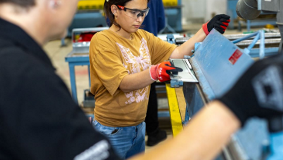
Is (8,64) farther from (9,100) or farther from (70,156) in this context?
(70,156)

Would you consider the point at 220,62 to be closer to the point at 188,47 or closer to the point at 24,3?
the point at 188,47

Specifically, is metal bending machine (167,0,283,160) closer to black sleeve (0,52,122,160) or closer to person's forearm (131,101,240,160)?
person's forearm (131,101,240,160)

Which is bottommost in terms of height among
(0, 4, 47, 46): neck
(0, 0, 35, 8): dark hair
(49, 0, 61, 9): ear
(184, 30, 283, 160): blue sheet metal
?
(184, 30, 283, 160): blue sheet metal

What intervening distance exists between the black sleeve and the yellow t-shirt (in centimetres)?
86

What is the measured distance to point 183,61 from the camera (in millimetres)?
1761

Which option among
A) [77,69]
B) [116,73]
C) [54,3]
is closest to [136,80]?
[116,73]

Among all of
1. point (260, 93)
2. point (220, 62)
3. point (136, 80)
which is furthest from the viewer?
point (136, 80)

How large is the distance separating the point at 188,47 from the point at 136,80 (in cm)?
49

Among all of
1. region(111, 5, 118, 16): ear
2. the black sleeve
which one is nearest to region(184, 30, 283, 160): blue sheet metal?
the black sleeve

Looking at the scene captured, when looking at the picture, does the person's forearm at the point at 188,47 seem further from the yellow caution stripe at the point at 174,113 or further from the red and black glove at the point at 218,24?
the yellow caution stripe at the point at 174,113

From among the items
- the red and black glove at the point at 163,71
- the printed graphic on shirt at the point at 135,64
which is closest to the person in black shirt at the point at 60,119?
the red and black glove at the point at 163,71

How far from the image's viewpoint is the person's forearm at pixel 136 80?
61.4 inches

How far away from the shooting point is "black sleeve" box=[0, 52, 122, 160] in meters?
0.69

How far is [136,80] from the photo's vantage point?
1.57 meters
